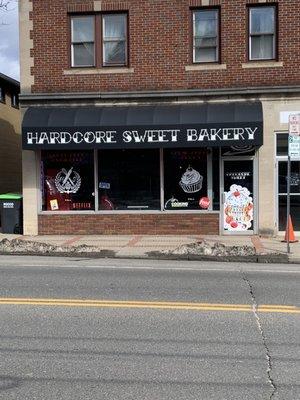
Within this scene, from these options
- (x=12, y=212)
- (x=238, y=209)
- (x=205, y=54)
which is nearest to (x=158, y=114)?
(x=205, y=54)

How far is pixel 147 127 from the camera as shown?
15172 mm

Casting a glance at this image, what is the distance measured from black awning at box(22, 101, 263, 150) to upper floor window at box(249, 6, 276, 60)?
1484mm

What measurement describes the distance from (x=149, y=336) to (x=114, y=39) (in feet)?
39.4

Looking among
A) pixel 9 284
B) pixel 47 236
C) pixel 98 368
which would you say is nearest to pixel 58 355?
pixel 98 368

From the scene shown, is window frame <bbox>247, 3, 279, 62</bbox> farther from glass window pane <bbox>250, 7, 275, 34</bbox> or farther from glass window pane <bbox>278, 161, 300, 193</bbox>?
glass window pane <bbox>278, 161, 300, 193</bbox>

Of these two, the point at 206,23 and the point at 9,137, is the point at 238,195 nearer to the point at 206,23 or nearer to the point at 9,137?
the point at 206,23

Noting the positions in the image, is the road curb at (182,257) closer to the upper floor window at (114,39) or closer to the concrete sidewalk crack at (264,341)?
the concrete sidewalk crack at (264,341)

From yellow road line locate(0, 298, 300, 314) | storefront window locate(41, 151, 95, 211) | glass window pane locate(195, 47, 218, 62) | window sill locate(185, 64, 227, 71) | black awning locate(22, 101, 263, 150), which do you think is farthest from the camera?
storefront window locate(41, 151, 95, 211)

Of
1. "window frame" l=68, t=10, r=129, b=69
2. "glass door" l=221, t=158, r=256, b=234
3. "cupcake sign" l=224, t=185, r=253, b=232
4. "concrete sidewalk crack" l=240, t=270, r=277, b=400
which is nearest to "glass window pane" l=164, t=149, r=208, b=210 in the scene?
"glass door" l=221, t=158, r=256, b=234

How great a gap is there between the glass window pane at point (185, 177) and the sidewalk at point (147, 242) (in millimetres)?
1057

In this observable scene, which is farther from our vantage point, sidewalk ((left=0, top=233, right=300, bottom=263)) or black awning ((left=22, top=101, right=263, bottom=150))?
black awning ((left=22, top=101, right=263, bottom=150))

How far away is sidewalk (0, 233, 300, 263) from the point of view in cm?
1289

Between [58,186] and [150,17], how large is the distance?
555cm

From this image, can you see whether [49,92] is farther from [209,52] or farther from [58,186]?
[209,52]
